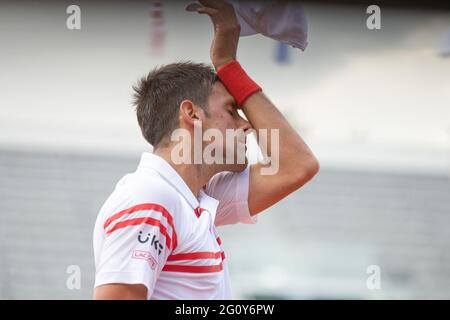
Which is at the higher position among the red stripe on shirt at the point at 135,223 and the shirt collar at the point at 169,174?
the shirt collar at the point at 169,174

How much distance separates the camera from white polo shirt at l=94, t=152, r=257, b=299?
1.35 m

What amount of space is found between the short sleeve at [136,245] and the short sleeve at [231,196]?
1.16 ft

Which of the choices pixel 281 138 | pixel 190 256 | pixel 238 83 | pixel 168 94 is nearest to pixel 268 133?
pixel 281 138

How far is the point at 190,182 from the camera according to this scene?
5.31 ft

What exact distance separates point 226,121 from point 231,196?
20cm

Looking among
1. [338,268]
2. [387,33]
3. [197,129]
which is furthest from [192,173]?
[338,268]

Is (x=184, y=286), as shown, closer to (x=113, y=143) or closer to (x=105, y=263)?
(x=105, y=263)

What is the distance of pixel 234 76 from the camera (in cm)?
168

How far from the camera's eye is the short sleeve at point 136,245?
1333mm

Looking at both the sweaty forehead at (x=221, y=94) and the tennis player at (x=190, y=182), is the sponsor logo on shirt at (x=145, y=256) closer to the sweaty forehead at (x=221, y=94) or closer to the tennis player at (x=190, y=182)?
the tennis player at (x=190, y=182)

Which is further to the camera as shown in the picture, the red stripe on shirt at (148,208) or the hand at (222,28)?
the hand at (222,28)

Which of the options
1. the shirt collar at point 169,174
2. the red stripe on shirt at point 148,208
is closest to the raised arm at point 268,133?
the shirt collar at point 169,174
